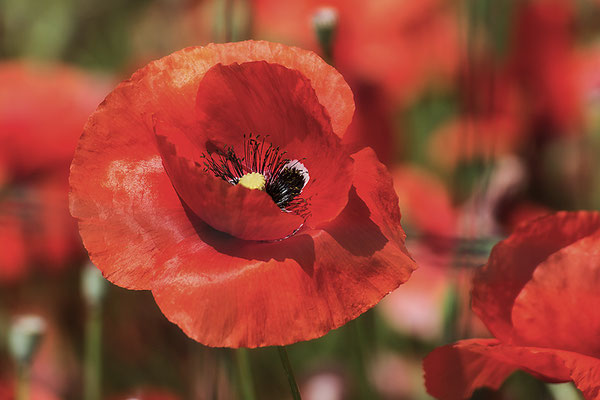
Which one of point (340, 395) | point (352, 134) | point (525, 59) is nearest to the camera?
point (340, 395)

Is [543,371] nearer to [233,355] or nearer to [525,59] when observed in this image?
[233,355]

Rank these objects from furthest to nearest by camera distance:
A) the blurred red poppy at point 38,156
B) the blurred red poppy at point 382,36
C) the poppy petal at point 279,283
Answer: the blurred red poppy at point 382,36 < the blurred red poppy at point 38,156 < the poppy petal at point 279,283

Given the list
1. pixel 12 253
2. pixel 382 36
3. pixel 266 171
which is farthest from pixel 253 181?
pixel 382 36

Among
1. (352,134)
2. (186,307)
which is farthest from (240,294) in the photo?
(352,134)

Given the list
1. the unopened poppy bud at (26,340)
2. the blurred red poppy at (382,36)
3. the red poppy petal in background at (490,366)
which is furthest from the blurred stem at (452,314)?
the blurred red poppy at (382,36)

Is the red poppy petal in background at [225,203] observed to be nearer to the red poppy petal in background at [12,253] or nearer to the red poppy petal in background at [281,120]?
the red poppy petal in background at [281,120]

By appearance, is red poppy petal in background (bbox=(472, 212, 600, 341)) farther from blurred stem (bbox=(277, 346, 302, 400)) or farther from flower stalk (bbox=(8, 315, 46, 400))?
flower stalk (bbox=(8, 315, 46, 400))

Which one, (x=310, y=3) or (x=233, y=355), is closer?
(x=233, y=355)
